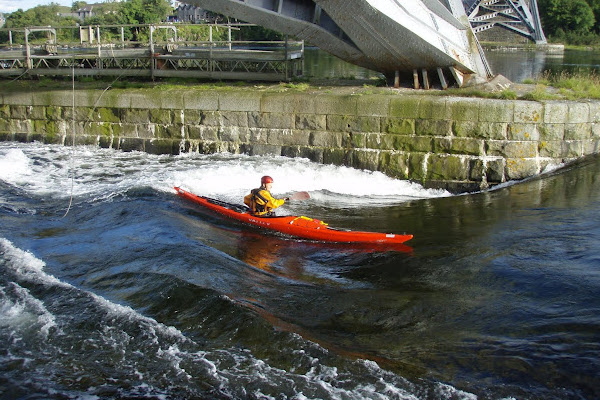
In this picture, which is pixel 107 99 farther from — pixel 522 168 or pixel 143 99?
pixel 522 168

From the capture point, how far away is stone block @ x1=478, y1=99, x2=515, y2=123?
10.8 meters

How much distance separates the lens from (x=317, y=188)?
1142cm

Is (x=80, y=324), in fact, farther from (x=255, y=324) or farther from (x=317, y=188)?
(x=317, y=188)

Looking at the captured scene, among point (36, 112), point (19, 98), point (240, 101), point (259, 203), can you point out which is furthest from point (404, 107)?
point (19, 98)

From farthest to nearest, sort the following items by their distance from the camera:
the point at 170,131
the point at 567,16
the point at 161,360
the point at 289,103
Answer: the point at 567,16 → the point at 170,131 → the point at 289,103 → the point at 161,360

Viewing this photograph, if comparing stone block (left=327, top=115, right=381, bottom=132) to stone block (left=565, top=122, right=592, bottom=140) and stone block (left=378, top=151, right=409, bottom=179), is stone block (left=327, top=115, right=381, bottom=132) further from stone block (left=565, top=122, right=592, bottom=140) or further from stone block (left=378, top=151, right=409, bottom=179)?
stone block (left=565, top=122, right=592, bottom=140)

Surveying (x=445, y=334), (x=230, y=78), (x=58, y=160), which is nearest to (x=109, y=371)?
(x=445, y=334)

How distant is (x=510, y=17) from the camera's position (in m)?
A: 70.9

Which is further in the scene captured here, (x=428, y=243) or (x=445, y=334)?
(x=428, y=243)

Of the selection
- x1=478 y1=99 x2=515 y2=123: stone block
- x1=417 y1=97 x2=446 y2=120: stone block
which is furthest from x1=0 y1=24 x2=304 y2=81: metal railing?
→ x1=478 y1=99 x2=515 y2=123: stone block

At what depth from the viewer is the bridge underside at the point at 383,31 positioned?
462 inches

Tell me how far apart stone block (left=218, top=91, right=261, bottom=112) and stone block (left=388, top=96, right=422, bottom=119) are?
2.99 metres

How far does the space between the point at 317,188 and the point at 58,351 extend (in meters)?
6.82

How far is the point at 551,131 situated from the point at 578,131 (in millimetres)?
670
